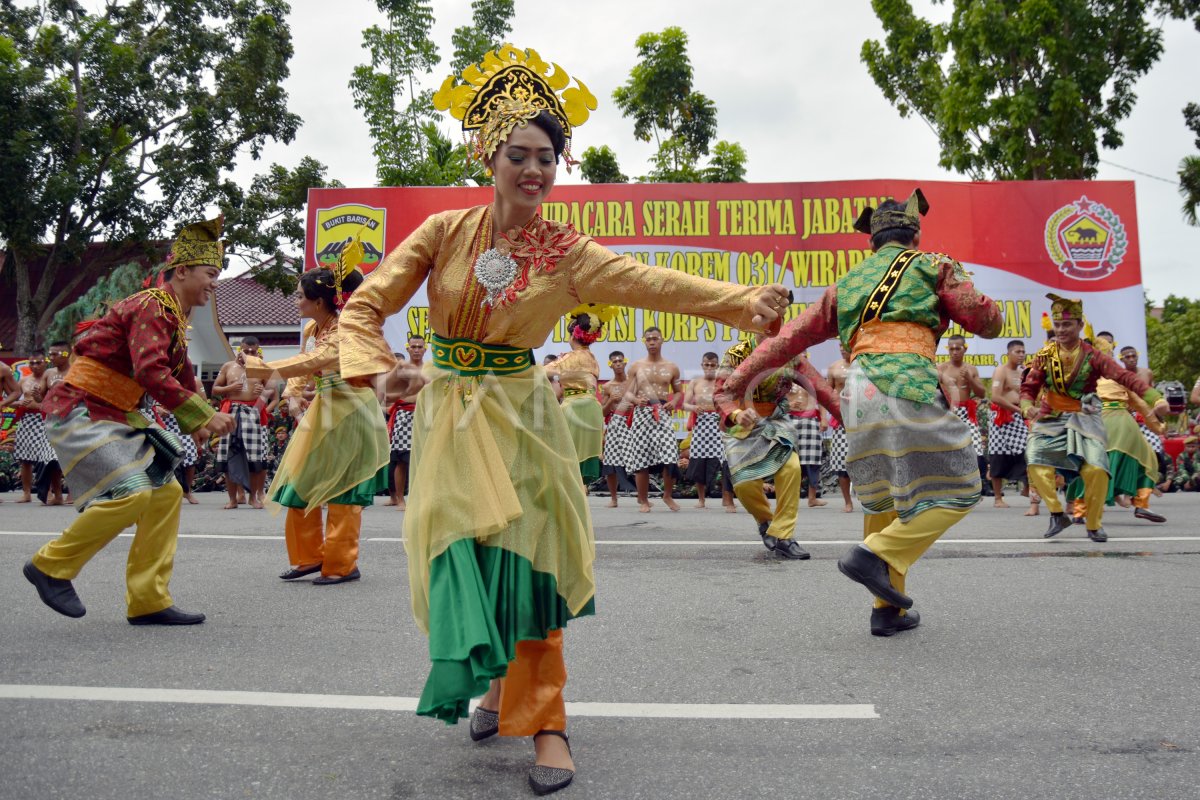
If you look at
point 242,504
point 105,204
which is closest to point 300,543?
point 242,504

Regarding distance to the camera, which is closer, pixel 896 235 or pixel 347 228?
pixel 896 235

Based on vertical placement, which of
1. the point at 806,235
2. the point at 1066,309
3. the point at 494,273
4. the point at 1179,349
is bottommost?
the point at 494,273

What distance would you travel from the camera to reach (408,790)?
2.74 m

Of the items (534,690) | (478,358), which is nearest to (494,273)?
(478,358)

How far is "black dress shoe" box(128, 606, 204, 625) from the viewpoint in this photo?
4.93 meters

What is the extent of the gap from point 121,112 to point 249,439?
1335 cm

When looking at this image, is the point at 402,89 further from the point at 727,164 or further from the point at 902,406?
the point at 902,406

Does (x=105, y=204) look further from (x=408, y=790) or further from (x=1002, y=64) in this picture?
(x=408, y=790)

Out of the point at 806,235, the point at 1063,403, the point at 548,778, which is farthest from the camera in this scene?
the point at 806,235

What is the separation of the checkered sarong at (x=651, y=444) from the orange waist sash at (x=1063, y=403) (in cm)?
503

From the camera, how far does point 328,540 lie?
246 inches

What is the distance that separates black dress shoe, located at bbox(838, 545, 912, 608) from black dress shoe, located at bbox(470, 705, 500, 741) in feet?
6.35

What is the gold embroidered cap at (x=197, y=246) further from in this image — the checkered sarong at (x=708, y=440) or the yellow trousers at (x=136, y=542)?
the checkered sarong at (x=708, y=440)

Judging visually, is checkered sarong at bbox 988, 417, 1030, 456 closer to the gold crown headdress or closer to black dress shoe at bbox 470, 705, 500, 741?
the gold crown headdress
